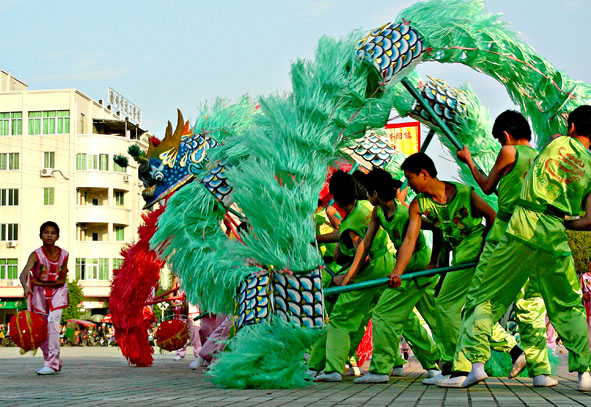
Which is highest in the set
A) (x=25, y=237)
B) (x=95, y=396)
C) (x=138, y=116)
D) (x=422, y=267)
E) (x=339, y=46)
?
(x=138, y=116)

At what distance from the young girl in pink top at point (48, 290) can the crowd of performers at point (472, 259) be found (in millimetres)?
3138

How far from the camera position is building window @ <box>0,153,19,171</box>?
201ft

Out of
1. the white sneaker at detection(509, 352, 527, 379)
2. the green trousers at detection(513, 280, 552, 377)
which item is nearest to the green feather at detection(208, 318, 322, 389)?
the green trousers at detection(513, 280, 552, 377)

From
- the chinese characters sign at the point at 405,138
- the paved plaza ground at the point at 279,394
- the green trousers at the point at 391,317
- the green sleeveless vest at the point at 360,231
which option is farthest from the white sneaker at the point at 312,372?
the chinese characters sign at the point at 405,138

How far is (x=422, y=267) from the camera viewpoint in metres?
8.17

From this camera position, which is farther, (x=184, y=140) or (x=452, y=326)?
(x=184, y=140)

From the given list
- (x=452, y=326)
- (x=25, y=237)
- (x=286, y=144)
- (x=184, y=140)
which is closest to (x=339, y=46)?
(x=286, y=144)

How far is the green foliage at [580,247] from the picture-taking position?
137 ft

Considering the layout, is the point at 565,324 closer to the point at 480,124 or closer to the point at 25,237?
the point at 480,124

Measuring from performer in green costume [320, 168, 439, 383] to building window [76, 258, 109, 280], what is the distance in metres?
53.9

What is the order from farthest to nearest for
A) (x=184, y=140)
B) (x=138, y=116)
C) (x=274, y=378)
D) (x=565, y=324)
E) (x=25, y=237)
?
1. (x=138, y=116)
2. (x=25, y=237)
3. (x=184, y=140)
4. (x=274, y=378)
5. (x=565, y=324)

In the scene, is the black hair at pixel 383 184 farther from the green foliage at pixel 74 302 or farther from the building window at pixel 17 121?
the building window at pixel 17 121

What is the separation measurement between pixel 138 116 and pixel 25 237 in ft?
42.8

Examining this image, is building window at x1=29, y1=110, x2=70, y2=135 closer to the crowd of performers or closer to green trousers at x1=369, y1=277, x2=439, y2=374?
the crowd of performers
